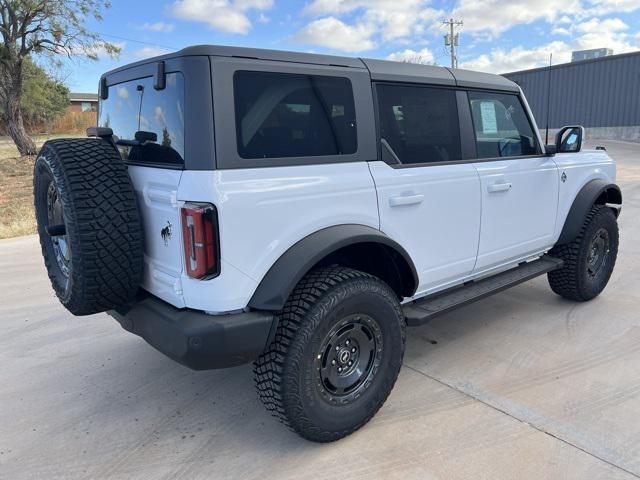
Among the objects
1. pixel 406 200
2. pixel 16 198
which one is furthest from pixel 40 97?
pixel 406 200

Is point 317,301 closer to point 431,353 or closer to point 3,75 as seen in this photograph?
point 431,353

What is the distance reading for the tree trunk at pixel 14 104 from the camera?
18.5 meters

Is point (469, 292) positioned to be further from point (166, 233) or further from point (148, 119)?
point (148, 119)

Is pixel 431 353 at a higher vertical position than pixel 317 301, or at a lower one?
lower

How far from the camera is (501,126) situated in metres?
3.67

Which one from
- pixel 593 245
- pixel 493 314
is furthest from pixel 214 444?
pixel 593 245

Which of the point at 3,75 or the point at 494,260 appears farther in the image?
the point at 3,75

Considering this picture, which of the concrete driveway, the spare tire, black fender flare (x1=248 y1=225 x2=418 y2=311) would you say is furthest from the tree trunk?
black fender flare (x1=248 y1=225 x2=418 y2=311)

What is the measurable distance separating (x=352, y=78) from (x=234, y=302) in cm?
137

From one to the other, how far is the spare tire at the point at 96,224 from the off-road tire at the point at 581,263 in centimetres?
350

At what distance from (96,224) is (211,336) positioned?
742 millimetres

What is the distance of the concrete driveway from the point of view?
7.82ft

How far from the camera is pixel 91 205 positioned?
2254mm

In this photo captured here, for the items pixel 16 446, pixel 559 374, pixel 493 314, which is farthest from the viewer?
pixel 493 314
